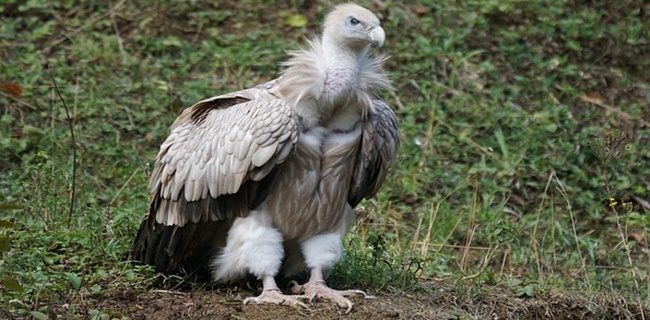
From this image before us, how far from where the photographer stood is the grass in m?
6.63

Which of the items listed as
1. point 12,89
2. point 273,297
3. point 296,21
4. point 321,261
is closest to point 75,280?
point 273,297

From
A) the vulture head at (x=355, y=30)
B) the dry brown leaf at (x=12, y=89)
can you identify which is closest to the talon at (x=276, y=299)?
the vulture head at (x=355, y=30)

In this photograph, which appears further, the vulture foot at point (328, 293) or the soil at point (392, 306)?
the vulture foot at point (328, 293)

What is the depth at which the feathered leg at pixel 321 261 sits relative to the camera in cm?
581

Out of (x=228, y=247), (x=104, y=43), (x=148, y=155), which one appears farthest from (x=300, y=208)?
(x=104, y=43)

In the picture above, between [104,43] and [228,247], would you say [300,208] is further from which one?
[104,43]

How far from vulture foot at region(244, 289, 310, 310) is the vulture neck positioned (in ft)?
2.70

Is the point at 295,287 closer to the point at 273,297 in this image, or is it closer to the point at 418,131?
the point at 273,297

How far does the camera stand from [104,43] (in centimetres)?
1009

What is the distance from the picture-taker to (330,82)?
5707mm

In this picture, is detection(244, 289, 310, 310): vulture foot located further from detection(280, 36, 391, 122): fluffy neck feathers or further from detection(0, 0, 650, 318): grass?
detection(280, 36, 391, 122): fluffy neck feathers

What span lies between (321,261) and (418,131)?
3.55m

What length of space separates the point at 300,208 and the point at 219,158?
47cm

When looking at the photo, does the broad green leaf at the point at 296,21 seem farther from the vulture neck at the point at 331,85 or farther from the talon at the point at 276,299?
the talon at the point at 276,299
